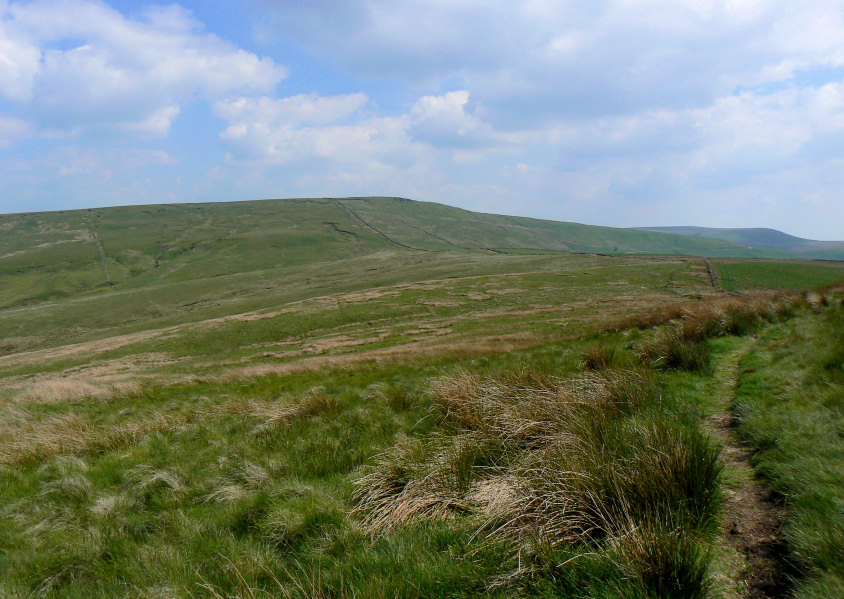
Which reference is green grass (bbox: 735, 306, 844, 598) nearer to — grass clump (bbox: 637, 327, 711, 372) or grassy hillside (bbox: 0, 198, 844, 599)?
grassy hillside (bbox: 0, 198, 844, 599)

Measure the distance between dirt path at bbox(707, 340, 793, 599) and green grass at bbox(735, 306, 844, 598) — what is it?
0.42ft

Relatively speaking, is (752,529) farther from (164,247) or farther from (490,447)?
(164,247)

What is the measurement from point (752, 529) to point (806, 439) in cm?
162

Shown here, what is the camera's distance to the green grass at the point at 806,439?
2.80 m

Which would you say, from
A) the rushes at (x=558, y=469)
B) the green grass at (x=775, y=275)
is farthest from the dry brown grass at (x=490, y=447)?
Result: the green grass at (x=775, y=275)

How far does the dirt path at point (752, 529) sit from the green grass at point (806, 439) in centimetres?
13

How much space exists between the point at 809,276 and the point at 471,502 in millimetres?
80438

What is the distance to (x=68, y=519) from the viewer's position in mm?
5391

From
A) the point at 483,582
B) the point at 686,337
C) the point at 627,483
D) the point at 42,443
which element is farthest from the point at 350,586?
the point at 686,337

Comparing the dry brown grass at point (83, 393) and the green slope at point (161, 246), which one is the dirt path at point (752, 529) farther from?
the green slope at point (161, 246)

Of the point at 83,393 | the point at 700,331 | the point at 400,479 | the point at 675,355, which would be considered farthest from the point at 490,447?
the point at 83,393

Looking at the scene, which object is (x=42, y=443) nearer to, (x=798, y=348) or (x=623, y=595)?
(x=623, y=595)

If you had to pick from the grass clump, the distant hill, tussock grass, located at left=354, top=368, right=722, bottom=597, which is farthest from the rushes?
the distant hill

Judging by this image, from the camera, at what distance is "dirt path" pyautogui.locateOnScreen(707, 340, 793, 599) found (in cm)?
289
